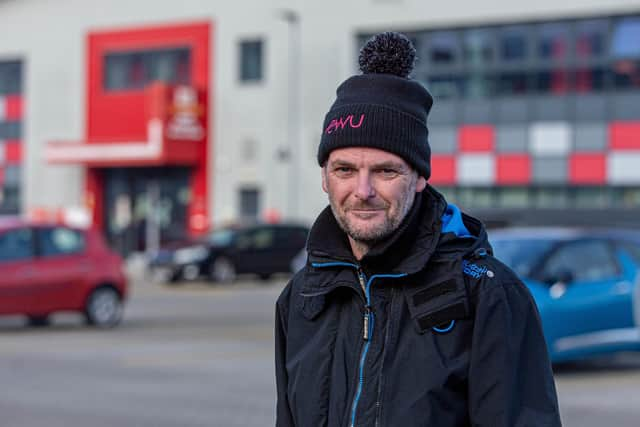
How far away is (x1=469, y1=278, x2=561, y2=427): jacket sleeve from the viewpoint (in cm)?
276

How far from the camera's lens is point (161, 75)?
1775 inches

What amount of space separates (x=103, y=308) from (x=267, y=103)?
83.3ft

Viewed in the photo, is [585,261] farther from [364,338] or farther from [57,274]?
[364,338]

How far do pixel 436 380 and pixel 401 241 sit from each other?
0.35 metres

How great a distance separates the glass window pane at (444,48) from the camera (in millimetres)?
40062

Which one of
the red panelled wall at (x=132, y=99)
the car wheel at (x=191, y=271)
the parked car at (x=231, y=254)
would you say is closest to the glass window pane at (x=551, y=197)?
the parked car at (x=231, y=254)

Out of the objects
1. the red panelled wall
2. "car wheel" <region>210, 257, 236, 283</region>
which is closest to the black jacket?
"car wheel" <region>210, 257, 236, 283</region>

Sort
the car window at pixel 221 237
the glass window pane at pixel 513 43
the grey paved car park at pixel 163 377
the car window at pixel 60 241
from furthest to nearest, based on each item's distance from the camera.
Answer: the glass window pane at pixel 513 43 → the car window at pixel 221 237 → the car window at pixel 60 241 → the grey paved car park at pixel 163 377

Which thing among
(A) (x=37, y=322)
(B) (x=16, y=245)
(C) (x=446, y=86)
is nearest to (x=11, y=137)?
(C) (x=446, y=86)

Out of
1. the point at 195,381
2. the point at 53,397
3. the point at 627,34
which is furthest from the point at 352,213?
the point at 627,34

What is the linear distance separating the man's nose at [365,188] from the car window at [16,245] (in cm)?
1434

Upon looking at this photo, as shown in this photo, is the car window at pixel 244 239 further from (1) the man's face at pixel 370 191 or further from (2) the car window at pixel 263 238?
(1) the man's face at pixel 370 191

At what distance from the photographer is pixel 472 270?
113 inches

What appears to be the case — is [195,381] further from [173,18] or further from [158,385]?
[173,18]
